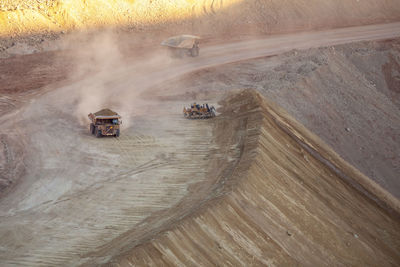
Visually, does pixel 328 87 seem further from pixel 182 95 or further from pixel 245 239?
pixel 245 239

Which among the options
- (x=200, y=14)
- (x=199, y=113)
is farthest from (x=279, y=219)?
(x=200, y=14)

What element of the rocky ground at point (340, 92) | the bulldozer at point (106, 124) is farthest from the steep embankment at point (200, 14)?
the bulldozer at point (106, 124)

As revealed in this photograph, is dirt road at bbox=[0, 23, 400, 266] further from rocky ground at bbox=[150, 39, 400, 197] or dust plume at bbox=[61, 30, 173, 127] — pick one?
rocky ground at bbox=[150, 39, 400, 197]

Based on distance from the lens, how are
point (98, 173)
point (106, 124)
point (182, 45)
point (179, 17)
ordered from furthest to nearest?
point (179, 17)
point (182, 45)
point (106, 124)
point (98, 173)

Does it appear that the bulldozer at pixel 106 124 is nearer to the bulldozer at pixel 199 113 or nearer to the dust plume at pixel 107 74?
the dust plume at pixel 107 74

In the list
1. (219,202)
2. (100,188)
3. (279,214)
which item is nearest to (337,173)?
(279,214)

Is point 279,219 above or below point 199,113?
below

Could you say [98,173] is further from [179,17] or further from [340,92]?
[179,17]
